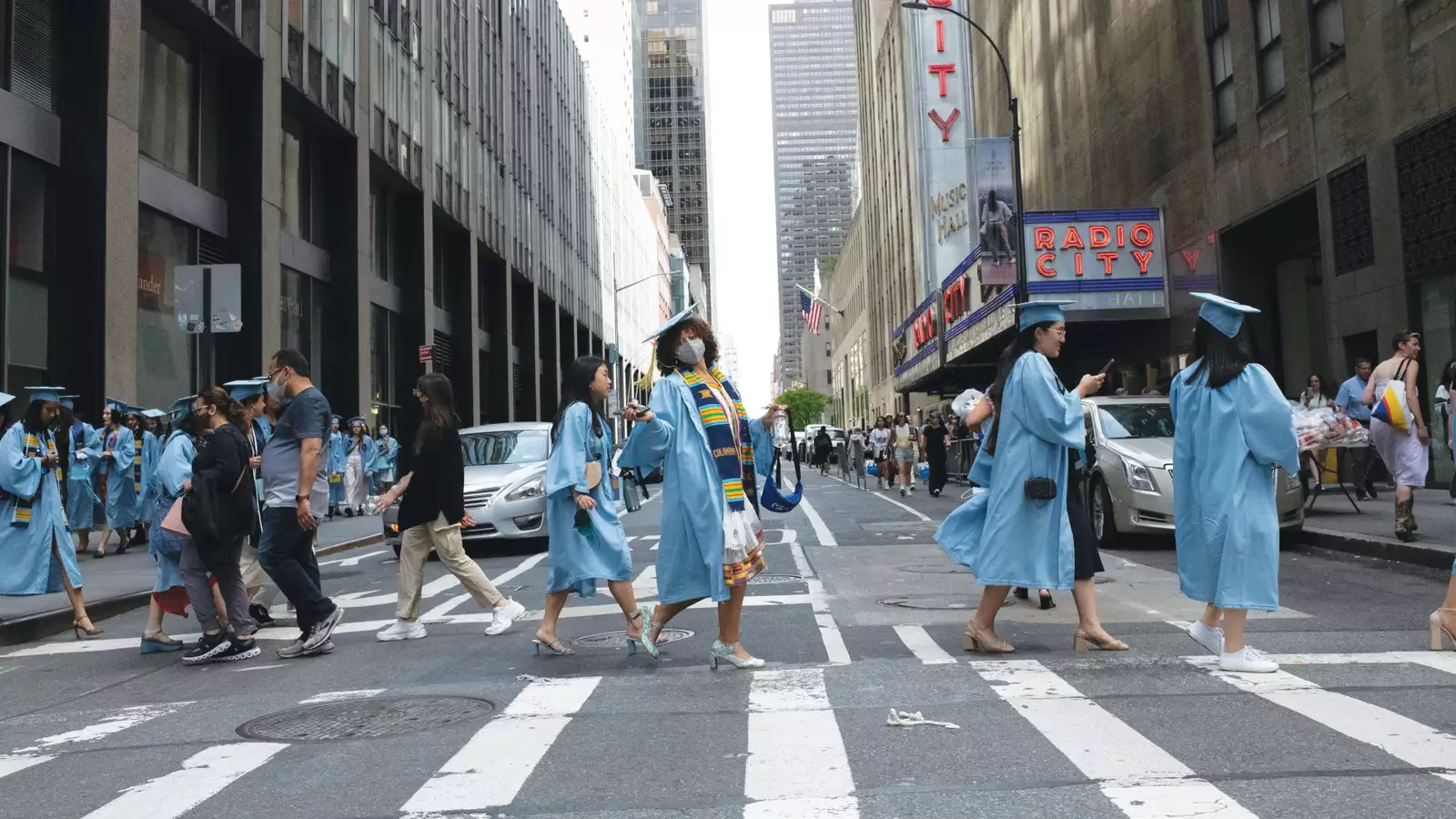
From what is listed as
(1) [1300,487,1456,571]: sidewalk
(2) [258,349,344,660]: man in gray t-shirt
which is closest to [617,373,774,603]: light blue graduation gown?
(2) [258,349,344,660]: man in gray t-shirt

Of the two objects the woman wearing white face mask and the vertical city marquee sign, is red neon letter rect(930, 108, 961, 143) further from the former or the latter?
the woman wearing white face mask

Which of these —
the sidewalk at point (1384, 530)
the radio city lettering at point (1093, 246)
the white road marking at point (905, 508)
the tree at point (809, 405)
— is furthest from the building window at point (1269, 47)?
the tree at point (809, 405)

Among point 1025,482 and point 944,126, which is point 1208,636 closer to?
point 1025,482

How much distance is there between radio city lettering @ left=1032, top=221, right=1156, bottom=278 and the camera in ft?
81.6

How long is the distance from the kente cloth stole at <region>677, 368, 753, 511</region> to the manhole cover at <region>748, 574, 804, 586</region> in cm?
403

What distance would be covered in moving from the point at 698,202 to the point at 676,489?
18477 centimetres

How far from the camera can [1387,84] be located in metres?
16.4

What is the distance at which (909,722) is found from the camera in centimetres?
489

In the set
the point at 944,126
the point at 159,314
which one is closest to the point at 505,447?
the point at 159,314

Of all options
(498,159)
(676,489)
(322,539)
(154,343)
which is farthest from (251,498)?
(498,159)

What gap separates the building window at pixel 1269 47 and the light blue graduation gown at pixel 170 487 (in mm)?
18153

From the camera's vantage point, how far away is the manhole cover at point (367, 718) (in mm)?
Result: 5184

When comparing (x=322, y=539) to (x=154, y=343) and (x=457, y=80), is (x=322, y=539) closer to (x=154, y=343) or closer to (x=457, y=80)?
(x=154, y=343)

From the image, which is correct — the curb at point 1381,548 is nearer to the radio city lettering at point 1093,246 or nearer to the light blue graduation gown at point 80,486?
the radio city lettering at point 1093,246
